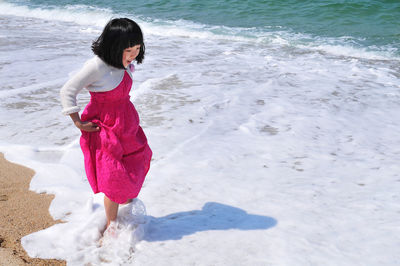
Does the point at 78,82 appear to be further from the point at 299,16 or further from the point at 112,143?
the point at 299,16

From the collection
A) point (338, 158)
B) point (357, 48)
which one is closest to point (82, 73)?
point (338, 158)

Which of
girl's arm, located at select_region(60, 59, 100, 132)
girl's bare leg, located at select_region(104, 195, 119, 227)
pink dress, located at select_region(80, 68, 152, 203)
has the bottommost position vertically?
girl's bare leg, located at select_region(104, 195, 119, 227)

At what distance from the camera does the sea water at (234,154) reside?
2658 mm

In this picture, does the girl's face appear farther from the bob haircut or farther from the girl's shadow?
the girl's shadow

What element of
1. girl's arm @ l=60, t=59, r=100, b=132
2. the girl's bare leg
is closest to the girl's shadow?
the girl's bare leg

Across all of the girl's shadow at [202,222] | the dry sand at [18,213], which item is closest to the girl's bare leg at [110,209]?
the girl's shadow at [202,222]

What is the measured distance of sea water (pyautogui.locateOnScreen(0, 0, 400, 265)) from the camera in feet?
8.72

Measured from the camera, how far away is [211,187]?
3465 millimetres

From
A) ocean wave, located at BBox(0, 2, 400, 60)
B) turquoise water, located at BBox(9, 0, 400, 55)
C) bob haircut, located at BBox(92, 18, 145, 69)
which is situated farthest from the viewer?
turquoise water, located at BBox(9, 0, 400, 55)

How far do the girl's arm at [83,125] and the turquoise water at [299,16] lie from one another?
8827 millimetres

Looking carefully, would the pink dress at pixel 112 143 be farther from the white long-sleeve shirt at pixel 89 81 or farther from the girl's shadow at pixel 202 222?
the girl's shadow at pixel 202 222

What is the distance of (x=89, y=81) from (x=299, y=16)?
12602 mm

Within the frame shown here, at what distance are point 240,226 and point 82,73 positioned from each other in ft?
4.87

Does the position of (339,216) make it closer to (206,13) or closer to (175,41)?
(175,41)
